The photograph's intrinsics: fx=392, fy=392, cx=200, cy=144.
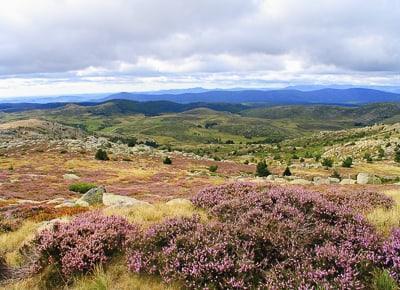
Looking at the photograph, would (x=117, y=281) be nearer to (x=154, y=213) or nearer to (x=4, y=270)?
(x=4, y=270)

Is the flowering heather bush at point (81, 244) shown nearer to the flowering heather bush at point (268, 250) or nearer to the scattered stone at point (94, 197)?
the flowering heather bush at point (268, 250)

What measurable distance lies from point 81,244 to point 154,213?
339cm

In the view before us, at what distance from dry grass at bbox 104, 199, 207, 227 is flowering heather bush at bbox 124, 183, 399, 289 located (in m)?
1.72

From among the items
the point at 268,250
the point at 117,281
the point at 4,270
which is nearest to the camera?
the point at 268,250

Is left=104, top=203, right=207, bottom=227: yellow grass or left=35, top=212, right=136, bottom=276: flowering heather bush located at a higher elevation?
left=35, top=212, right=136, bottom=276: flowering heather bush

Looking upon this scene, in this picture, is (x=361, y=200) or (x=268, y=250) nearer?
(x=268, y=250)

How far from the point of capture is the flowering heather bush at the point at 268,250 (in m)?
7.25

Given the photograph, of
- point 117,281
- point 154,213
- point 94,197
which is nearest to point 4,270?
point 117,281

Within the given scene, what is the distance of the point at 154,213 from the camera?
12.4 meters

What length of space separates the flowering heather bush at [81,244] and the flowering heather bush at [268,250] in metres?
0.54

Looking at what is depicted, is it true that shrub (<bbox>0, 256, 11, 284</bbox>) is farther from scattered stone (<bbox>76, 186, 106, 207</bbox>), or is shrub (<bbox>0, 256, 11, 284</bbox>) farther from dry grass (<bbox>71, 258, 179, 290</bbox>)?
scattered stone (<bbox>76, 186, 106, 207</bbox>)

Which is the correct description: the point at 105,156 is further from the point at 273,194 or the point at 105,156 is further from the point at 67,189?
the point at 273,194

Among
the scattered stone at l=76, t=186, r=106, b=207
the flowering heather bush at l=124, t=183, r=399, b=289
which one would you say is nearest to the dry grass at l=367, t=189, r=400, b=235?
the flowering heather bush at l=124, t=183, r=399, b=289

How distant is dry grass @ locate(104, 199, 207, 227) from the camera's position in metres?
11.7
